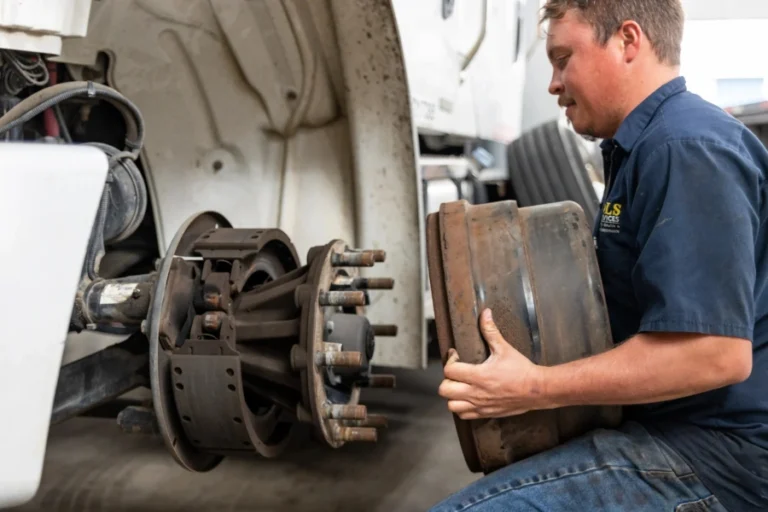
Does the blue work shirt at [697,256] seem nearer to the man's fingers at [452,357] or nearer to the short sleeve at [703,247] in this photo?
the short sleeve at [703,247]

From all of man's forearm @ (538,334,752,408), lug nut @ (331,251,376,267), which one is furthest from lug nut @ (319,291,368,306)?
man's forearm @ (538,334,752,408)

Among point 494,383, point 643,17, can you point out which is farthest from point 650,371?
point 643,17

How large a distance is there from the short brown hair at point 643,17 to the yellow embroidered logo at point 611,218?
0.78 ft

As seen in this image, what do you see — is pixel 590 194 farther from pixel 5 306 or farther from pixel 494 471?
pixel 5 306

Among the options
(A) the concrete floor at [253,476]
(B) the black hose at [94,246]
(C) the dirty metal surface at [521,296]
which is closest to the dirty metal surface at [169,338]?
(B) the black hose at [94,246]

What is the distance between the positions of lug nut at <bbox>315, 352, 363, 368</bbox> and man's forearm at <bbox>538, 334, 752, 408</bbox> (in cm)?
39

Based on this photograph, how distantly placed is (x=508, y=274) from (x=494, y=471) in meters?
0.33

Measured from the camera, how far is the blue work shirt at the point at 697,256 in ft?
3.15

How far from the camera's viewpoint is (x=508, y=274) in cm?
114

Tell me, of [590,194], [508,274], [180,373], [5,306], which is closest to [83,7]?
[5,306]

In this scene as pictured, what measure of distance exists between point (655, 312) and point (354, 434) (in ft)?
2.22

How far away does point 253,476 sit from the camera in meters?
1.90

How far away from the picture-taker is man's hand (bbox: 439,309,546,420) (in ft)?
3.53

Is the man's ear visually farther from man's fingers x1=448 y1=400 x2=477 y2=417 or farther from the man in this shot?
man's fingers x1=448 y1=400 x2=477 y2=417
